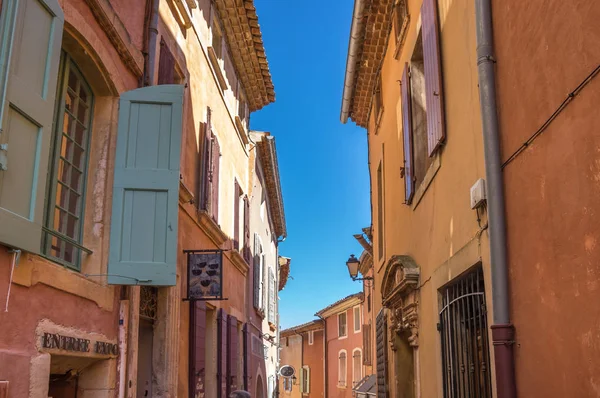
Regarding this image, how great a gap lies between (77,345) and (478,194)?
11.0ft

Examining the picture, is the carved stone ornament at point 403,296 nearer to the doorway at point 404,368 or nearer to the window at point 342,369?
the doorway at point 404,368

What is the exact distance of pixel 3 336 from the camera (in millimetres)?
4254

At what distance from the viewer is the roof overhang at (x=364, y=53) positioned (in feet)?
36.7

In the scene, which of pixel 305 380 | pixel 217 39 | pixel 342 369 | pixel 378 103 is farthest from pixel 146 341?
pixel 305 380

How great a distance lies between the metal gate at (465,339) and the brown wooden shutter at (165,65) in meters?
4.12

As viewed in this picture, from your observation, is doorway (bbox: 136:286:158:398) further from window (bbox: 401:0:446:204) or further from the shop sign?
window (bbox: 401:0:446:204)

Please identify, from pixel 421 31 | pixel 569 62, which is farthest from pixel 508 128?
pixel 421 31

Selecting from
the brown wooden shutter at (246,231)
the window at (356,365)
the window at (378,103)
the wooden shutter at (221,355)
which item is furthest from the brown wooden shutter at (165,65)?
the window at (356,365)

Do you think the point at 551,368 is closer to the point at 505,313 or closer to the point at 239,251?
the point at 505,313

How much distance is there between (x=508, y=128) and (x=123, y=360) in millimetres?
3954

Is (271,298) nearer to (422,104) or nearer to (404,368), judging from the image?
(404,368)

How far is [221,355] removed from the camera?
36.3 ft

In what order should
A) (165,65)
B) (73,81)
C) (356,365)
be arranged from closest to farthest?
(73,81), (165,65), (356,365)

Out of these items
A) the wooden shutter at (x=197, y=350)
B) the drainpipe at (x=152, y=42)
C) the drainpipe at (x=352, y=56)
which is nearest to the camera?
the drainpipe at (x=152, y=42)
